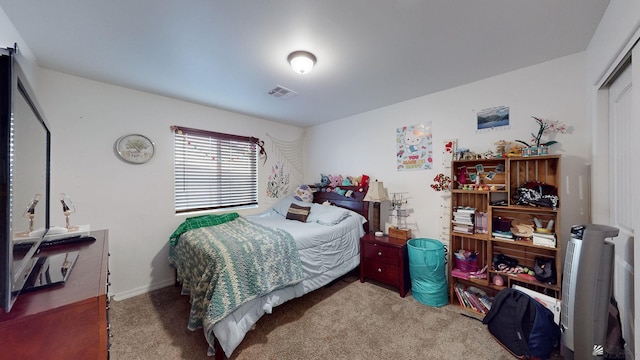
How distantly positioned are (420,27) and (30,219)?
2.53 meters

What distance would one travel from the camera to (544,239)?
6.13 feet

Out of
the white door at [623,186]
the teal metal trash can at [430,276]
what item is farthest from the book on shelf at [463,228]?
the white door at [623,186]

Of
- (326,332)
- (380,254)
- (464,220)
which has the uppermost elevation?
(464,220)

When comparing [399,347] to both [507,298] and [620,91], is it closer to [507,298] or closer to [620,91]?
[507,298]

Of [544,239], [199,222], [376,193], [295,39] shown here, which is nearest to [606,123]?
[544,239]

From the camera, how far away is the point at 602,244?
1.27 metres

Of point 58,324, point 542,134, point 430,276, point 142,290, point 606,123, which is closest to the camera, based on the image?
point 58,324

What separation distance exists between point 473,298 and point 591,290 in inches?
43.1

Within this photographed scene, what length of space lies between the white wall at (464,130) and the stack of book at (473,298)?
0.61 meters

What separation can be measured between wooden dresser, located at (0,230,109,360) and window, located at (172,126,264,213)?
2194 mm

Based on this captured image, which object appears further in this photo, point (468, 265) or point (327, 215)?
point (327, 215)

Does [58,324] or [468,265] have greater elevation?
[58,324]

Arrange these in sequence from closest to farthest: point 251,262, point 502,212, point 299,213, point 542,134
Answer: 1. point 251,262
2. point 542,134
3. point 502,212
4. point 299,213

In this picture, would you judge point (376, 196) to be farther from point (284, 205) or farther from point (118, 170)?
point (118, 170)
